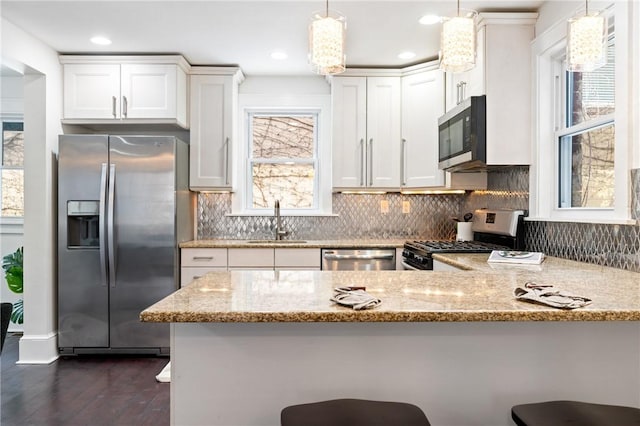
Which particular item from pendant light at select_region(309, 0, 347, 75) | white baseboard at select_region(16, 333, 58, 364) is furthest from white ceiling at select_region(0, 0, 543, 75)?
white baseboard at select_region(16, 333, 58, 364)

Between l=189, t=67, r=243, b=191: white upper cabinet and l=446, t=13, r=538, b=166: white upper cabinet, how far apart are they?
7.29 feet

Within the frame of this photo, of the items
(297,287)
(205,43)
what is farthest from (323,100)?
(297,287)

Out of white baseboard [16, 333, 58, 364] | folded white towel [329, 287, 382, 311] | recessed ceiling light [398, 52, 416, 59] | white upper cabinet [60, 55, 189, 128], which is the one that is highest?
recessed ceiling light [398, 52, 416, 59]

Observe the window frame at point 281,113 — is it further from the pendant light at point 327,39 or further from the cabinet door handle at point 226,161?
the pendant light at point 327,39

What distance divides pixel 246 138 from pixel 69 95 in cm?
159

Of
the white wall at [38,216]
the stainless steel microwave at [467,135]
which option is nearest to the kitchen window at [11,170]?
the white wall at [38,216]

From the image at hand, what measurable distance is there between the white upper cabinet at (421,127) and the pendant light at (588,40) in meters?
2.09

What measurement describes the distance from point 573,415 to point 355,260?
259 centimetres

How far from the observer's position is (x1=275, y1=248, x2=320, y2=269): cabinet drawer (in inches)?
146

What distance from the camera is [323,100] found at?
434 cm

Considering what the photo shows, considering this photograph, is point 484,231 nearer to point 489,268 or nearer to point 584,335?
point 489,268

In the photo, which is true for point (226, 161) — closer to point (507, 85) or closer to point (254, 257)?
point (254, 257)

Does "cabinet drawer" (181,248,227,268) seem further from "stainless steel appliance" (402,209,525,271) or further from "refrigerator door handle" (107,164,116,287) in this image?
"stainless steel appliance" (402,209,525,271)

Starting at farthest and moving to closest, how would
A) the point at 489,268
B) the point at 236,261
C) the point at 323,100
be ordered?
the point at 323,100
the point at 236,261
the point at 489,268
